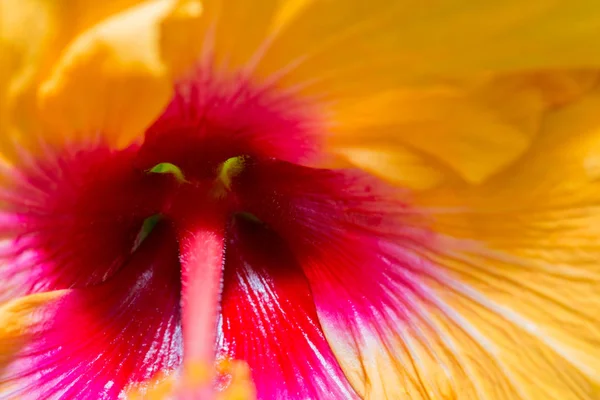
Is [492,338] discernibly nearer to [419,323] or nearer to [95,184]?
[419,323]

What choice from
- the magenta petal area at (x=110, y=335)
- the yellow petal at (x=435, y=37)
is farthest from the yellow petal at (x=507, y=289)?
the magenta petal area at (x=110, y=335)

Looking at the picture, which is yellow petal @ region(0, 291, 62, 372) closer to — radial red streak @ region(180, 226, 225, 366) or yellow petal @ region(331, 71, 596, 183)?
radial red streak @ region(180, 226, 225, 366)

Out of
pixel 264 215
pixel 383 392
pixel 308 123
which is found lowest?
pixel 383 392

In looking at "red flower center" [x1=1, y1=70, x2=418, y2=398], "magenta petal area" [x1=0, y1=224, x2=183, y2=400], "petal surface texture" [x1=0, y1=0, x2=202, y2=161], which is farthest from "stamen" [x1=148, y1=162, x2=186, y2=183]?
"petal surface texture" [x1=0, y1=0, x2=202, y2=161]

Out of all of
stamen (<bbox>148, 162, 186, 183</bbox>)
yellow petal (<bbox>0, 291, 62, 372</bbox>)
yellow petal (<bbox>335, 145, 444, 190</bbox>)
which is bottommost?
yellow petal (<bbox>335, 145, 444, 190</bbox>)

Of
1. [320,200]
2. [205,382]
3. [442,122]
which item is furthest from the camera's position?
[320,200]

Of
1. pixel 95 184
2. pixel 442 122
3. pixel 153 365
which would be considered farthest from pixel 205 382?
pixel 442 122

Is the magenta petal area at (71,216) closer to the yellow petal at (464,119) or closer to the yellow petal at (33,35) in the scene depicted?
the yellow petal at (33,35)
